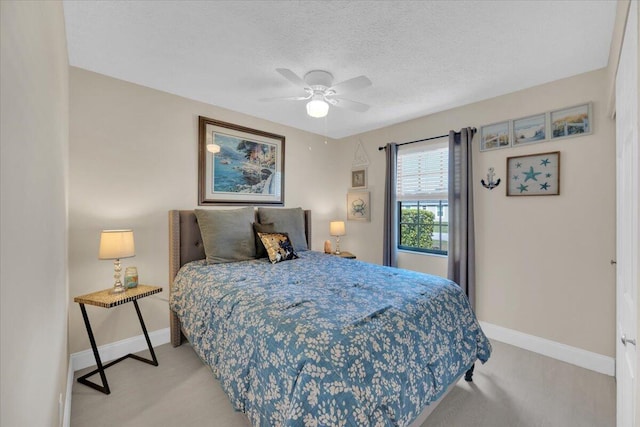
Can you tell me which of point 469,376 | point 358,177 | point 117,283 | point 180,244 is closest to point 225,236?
point 180,244

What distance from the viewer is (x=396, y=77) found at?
253 cm

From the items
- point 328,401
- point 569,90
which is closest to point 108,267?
point 328,401

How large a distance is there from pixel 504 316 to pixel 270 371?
2.72 m

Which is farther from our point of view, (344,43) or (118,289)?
(118,289)

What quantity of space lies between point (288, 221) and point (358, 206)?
4.48ft

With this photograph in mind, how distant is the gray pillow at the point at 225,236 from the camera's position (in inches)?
110

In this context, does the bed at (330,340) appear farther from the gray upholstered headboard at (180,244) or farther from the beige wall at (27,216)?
the beige wall at (27,216)

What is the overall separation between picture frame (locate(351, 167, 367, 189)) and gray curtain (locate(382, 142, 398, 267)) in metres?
0.49

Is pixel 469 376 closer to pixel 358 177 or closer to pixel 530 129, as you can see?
pixel 530 129

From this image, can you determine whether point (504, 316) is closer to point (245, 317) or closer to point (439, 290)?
point (439, 290)

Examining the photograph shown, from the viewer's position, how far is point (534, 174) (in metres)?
2.70

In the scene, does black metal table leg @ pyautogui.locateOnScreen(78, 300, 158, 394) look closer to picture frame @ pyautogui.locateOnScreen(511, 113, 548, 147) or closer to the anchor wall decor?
the anchor wall decor

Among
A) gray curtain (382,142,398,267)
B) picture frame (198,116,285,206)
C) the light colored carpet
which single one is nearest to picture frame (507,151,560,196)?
gray curtain (382,142,398,267)

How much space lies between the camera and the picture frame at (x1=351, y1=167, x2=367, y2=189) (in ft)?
14.0
